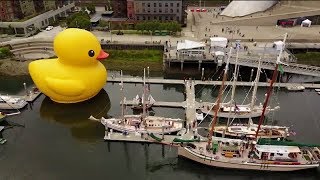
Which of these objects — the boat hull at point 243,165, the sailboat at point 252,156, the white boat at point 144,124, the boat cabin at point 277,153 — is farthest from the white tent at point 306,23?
the boat hull at point 243,165

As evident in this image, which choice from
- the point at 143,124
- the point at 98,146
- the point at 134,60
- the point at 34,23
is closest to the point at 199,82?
the point at 134,60

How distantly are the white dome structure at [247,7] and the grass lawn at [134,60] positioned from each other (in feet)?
78.0

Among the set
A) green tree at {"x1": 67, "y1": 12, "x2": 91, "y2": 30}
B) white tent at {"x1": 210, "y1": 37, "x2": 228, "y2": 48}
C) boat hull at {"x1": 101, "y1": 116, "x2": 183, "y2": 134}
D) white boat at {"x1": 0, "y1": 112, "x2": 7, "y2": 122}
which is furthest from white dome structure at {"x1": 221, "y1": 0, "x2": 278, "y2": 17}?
white boat at {"x1": 0, "y1": 112, "x2": 7, "y2": 122}

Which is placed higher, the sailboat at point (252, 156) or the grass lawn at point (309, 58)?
the grass lawn at point (309, 58)

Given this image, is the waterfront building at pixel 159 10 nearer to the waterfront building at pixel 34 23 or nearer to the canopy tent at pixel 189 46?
the canopy tent at pixel 189 46

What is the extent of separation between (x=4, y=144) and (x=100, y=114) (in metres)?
11.0

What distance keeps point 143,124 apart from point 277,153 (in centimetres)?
1403

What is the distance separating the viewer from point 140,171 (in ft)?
101

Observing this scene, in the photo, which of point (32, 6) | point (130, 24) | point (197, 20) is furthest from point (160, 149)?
point (32, 6)

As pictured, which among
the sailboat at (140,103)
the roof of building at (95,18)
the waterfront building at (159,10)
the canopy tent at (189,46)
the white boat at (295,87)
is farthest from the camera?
the roof of building at (95,18)

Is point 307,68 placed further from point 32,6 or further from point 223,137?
point 32,6

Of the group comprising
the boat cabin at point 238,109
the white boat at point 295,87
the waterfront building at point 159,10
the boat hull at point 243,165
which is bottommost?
the boat hull at point 243,165

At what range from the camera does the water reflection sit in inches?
1423

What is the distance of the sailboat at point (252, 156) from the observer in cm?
3042
